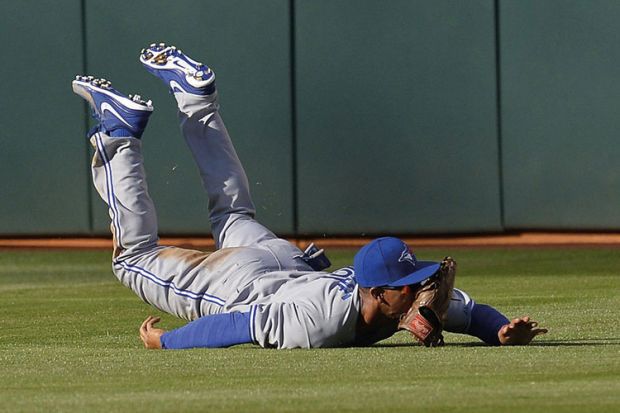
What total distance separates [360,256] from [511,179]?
6900 millimetres

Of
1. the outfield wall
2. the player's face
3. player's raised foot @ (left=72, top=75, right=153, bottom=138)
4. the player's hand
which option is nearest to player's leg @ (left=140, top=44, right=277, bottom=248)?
player's raised foot @ (left=72, top=75, right=153, bottom=138)

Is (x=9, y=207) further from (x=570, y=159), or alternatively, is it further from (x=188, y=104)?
(x=188, y=104)

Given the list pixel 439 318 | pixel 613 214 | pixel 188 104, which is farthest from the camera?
pixel 613 214

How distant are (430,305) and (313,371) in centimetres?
68

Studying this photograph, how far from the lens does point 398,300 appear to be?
5.26m

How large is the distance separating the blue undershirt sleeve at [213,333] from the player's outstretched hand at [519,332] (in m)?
0.95

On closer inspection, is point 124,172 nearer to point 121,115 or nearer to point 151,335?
point 121,115

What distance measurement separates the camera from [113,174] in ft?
20.9

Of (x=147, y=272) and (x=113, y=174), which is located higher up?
(x=113, y=174)

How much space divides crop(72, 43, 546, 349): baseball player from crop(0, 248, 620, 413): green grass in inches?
4.1

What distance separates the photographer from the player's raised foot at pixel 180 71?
6.74 meters

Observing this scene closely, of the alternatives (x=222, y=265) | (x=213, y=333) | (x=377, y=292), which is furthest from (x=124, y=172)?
(x=377, y=292)

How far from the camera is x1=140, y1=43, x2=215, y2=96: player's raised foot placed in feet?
22.1

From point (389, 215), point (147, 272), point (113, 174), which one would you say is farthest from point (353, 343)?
point (389, 215)
